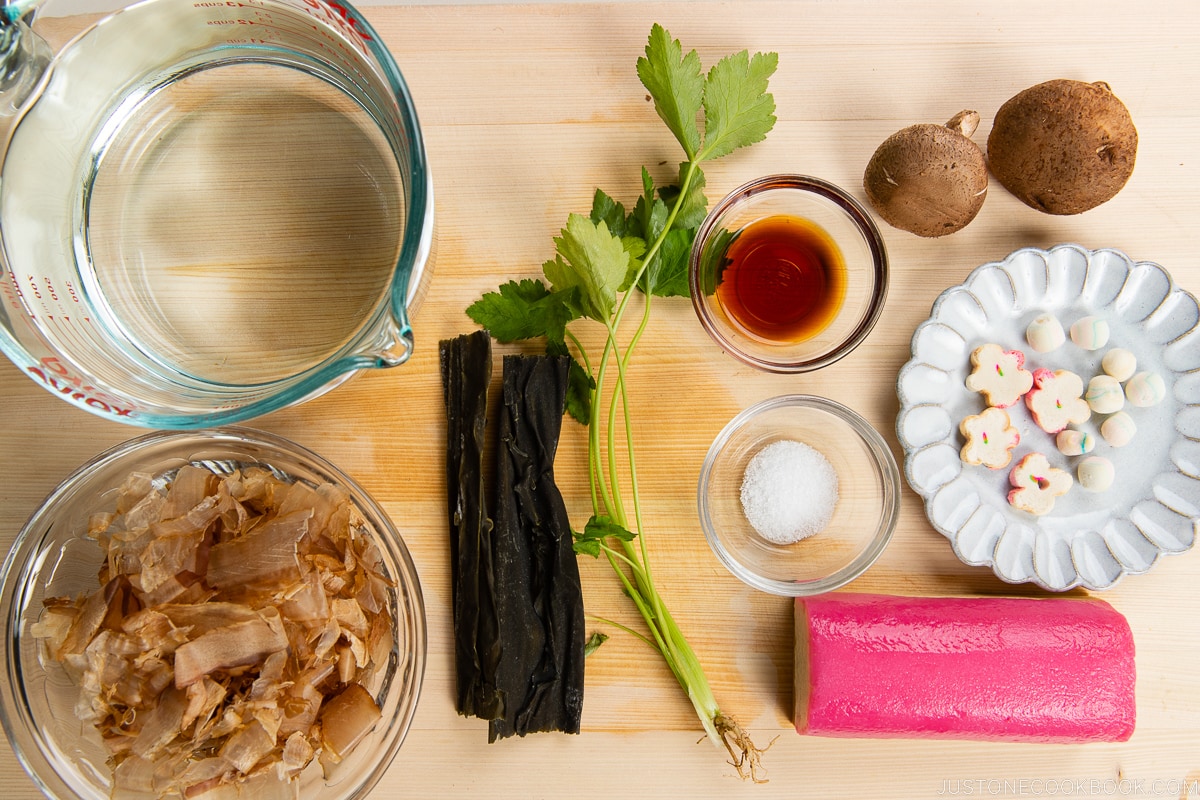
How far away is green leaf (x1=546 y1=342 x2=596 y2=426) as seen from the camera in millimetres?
1145

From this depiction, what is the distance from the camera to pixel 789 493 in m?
1.16

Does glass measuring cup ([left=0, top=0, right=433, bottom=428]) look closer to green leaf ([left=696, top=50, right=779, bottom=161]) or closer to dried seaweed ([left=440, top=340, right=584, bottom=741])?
dried seaweed ([left=440, top=340, right=584, bottom=741])

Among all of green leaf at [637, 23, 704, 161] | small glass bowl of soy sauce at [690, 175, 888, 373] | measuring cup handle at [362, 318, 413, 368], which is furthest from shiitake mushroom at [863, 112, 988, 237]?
measuring cup handle at [362, 318, 413, 368]

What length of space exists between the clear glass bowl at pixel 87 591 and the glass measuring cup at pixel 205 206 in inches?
3.5

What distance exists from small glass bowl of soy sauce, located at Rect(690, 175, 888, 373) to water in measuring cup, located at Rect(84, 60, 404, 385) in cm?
46

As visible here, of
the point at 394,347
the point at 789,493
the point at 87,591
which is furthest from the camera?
the point at 789,493

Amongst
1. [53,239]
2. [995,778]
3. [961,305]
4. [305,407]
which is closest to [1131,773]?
[995,778]

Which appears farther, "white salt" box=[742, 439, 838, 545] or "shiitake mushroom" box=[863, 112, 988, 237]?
"white salt" box=[742, 439, 838, 545]

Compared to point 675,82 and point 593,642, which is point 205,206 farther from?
point 593,642

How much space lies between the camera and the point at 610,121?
3.84ft

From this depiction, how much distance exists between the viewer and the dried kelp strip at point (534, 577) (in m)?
1.11

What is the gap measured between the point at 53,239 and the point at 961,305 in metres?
1.23

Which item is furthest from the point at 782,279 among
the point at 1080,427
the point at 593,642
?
the point at 593,642

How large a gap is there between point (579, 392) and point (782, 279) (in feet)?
1.16
